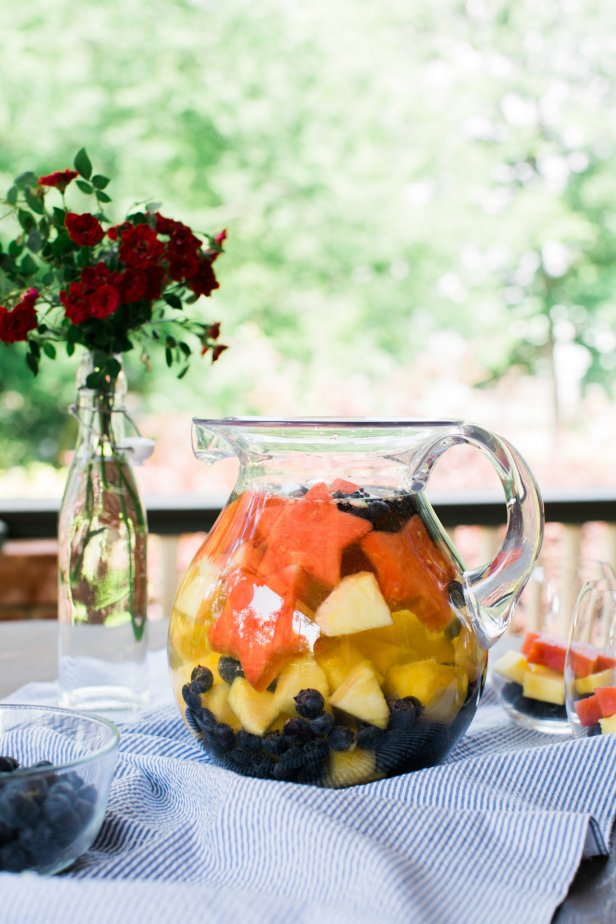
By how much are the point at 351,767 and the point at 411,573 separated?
0.12 meters

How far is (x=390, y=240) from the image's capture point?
569 centimetres

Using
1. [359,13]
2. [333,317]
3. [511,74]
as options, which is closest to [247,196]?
[333,317]

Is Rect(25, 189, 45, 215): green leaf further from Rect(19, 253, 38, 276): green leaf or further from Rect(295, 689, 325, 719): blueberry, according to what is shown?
Rect(295, 689, 325, 719): blueberry

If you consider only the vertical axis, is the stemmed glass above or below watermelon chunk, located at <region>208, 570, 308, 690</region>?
below

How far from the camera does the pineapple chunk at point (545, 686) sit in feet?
2.58

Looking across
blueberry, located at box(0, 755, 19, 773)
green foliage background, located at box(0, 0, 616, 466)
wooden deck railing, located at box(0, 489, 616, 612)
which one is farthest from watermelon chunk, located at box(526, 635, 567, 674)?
green foliage background, located at box(0, 0, 616, 466)

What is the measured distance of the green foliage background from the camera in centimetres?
525

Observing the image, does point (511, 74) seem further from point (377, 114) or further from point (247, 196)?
point (247, 196)

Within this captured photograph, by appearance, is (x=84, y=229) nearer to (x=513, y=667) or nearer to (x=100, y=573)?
(x=100, y=573)

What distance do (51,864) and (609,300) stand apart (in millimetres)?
6230

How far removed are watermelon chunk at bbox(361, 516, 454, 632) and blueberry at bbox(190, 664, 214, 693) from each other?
0.38ft

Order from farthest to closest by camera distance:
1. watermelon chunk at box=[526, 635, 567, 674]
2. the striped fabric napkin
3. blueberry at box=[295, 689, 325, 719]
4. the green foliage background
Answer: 1. the green foliage background
2. watermelon chunk at box=[526, 635, 567, 674]
3. blueberry at box=[295, 689, 325, 719]
4. the striped fabric napkin

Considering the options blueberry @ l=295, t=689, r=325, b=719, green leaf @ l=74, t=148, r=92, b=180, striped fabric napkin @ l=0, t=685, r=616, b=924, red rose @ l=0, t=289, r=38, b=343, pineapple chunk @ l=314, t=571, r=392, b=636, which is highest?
green leaf @ l=74, t=148, r=92, b=180

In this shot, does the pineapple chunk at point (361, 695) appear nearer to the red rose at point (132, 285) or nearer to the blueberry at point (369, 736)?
the blueberry at point (369, 736)
